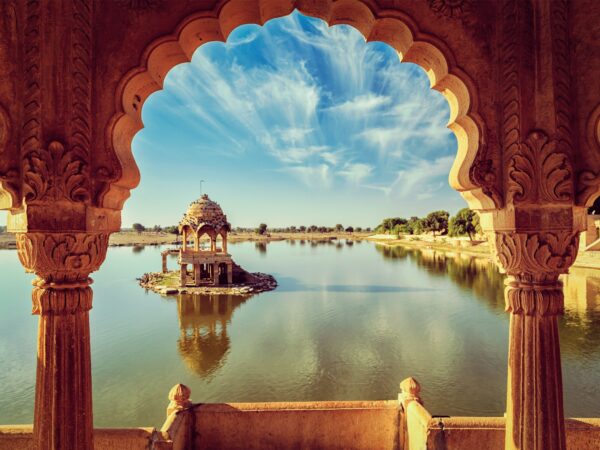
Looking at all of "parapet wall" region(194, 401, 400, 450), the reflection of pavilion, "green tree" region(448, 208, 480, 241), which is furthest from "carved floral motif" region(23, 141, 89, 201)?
"green tree" region(448, 208, 480, 241)

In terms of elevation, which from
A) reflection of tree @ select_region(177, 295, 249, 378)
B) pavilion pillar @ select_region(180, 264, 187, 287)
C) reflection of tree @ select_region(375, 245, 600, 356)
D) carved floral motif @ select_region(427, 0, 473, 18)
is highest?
carved floral motif @ select_region(427, 0, 473, 18)

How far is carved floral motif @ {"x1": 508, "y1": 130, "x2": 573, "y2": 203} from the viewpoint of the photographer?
2031mm

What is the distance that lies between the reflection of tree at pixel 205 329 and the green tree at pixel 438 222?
52058 mm

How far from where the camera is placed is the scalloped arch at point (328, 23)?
7.06 feet

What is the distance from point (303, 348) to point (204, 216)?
12413 mm

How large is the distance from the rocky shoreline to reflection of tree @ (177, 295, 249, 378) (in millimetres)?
696

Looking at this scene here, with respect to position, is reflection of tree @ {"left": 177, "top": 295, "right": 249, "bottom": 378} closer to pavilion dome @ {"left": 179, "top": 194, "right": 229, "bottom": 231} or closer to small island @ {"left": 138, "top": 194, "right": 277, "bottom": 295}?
small island @ {"left": 138, "top": 194, "right": 277, "bottom": 295}

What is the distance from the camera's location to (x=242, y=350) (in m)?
13.5

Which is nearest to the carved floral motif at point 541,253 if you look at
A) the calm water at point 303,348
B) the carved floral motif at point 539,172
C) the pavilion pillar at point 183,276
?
the carved floral motif at point 539,172

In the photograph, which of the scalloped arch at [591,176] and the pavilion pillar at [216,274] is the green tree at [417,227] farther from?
the scalloped arch at [591,176]

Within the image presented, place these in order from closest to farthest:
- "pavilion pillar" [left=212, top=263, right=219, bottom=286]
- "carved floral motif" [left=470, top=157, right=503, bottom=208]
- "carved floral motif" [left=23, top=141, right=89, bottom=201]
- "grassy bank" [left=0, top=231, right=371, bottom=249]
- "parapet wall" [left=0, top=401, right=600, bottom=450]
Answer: "carved floral motif" [left=23, top=141, right=89, bottom=201] < "carved floral motif" [left=470, top=157, right=503, bottom=208] < "parapet wall" [left=0, top=401, right=600, bottom=450] < "pavilion pillar" [left=212, top=263, right=219, bottom=286] < "grassy bank" [left=0, top=231, right=371, bottom=249]

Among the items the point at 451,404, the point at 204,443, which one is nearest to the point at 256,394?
the point at 451,404

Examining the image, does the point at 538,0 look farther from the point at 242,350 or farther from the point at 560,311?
the point at 242,350

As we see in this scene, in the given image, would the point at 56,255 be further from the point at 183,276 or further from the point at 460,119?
the point at 183,276
